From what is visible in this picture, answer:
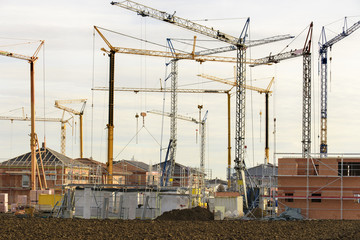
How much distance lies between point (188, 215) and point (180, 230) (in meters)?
9.53

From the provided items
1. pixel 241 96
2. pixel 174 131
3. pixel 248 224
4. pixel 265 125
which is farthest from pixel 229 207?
pixel 265 125

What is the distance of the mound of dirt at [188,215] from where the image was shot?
141 ft

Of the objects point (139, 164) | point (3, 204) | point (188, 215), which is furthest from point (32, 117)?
point (139, 164)

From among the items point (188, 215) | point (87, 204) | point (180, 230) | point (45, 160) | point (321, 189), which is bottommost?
point (188, 215)

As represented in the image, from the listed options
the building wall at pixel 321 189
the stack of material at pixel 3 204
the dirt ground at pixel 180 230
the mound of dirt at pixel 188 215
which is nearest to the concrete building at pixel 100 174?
the mound of dirt at pixel 188 215

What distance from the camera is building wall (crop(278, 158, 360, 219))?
4409 cm

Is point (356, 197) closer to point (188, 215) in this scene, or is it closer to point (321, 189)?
point (321, 189)

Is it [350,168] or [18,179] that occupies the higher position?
[350,168]

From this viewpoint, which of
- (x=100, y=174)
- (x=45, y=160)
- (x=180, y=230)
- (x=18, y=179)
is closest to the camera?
(x=180, y=230)

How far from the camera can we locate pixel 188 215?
43281 millimetres

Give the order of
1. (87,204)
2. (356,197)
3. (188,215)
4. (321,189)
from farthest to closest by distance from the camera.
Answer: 1. (87,204)
2. (321,189)
3. (356,197)
4. (188,215)

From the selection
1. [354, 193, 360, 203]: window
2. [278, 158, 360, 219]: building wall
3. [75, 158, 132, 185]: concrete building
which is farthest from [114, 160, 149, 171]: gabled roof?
[354, 193, 360, 203]: window

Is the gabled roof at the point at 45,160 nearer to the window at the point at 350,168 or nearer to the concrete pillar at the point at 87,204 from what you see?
the concrete pillar at the point at 87,204

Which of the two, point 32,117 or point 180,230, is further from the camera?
point 32,117
